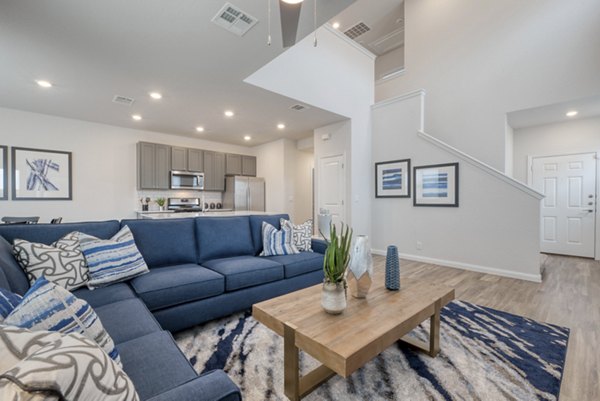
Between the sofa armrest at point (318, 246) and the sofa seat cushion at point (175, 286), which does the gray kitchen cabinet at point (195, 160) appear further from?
the sofa seat cushion at point (175, 286)

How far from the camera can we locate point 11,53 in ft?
8.91

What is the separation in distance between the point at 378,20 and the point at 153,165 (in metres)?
5.97

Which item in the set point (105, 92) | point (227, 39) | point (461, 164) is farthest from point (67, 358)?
point (461, 164)

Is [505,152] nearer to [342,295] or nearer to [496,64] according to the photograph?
[496,64]

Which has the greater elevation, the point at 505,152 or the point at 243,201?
the point at 505,152

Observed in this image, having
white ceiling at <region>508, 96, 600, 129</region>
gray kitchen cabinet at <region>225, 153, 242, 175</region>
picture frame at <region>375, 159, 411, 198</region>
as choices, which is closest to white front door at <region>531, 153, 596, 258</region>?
white ceiling at <region>508, 96, 600, 129</region>

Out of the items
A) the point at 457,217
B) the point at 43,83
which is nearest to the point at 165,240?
the point at 43,83

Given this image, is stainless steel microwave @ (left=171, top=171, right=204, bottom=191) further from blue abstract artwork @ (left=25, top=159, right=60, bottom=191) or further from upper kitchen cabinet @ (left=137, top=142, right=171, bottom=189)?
blue abstract artwork @ (left=25, top=159, right=60, bottom=191)

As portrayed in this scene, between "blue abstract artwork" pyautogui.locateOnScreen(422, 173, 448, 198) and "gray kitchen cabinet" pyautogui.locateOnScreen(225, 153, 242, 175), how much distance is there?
439cm

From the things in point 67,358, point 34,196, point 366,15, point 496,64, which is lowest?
point 67,358

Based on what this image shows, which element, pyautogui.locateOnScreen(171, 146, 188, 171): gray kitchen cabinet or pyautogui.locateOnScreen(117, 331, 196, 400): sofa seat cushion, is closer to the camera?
pyautogui.locateOnScreen(117, 331, 196, 400): sofa seat cushion

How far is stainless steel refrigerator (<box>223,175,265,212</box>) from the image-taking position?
20.8 feet

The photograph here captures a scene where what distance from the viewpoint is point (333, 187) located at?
542 cm

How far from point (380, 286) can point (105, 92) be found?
4.35m
